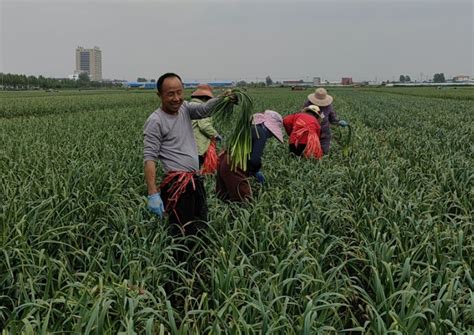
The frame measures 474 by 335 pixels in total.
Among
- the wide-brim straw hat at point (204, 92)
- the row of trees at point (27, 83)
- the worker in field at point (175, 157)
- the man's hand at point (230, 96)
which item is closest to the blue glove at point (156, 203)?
the worker in field at point (175, 157)

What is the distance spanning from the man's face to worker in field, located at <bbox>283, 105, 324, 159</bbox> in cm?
309

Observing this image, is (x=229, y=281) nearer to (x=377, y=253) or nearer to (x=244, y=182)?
(x=377, y=253)

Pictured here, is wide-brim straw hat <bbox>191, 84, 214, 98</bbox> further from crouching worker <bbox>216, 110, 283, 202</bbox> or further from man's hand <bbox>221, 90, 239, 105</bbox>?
man's hand <bbox>221, 90, 239, 105</bbox>

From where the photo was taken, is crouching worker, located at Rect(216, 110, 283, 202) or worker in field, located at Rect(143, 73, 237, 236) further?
crouching worker, located at Rect(216, 110, 283, 202)

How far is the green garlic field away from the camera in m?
2.24

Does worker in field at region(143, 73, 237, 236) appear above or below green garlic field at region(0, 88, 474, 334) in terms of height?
above

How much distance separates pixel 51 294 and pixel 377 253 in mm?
2238

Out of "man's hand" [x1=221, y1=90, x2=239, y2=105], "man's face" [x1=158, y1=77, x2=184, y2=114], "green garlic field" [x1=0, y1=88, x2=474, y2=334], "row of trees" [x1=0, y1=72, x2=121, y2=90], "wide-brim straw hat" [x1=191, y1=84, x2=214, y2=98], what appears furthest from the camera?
"row of trees" [x1=0, y1=72, x2=121, y2=90]

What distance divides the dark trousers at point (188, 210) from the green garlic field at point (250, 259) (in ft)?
0.40

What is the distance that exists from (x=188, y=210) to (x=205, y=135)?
224 centimetres

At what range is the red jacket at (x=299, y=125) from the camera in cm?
616

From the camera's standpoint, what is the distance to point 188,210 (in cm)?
374

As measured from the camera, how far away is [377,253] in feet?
9.98

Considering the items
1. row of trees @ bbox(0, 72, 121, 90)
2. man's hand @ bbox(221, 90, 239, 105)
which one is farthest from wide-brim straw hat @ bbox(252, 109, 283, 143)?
row of trees @ bbox(0, 72, 121, 90)
